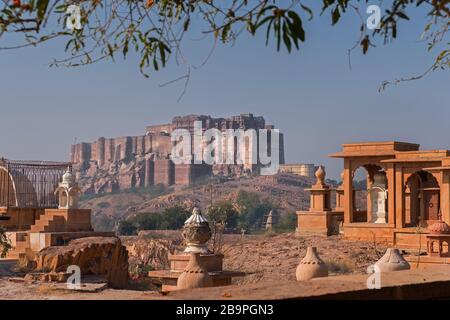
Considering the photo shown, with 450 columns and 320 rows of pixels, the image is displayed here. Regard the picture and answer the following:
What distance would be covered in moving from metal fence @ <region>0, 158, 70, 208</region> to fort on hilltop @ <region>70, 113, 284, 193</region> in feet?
365

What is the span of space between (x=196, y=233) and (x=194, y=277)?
3.04 m

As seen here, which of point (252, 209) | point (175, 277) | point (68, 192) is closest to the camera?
point (175, 277)

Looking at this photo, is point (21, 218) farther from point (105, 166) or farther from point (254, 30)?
point (105, 166)

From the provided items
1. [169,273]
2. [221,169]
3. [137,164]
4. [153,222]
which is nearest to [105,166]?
[137,164]

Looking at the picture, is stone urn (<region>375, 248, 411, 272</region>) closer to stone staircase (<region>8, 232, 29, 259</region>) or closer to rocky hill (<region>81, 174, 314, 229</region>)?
stone staircase (<region>8, 232, 29, 259</region>)

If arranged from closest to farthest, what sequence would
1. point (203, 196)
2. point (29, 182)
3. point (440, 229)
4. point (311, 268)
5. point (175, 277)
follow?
point (311, 268) → point (175, 277) → point (440, 229) → point (29, 182) → point (203, 196)

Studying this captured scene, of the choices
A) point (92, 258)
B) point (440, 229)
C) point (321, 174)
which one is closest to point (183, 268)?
point (92, 258)

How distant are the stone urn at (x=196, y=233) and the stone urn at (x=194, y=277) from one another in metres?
2.82

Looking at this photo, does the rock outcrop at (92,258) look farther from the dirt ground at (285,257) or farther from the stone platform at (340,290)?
the stone platform at (340,290)

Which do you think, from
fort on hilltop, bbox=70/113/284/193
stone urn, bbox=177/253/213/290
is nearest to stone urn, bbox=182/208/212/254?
stone urn, bbox=177/253/213/290

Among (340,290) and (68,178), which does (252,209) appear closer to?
(68,178)

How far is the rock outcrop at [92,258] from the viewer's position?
62.0ft

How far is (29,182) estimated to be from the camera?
26625mm
